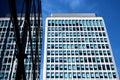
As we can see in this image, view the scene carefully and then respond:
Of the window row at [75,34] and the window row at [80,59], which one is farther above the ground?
the window row at [75,34]

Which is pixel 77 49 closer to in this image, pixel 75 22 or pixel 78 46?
pixel 78 46

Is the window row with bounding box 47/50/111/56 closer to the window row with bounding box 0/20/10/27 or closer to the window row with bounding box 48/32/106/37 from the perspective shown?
the window row with bounding box 48/32/106/37

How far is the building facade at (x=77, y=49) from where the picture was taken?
2940 inches

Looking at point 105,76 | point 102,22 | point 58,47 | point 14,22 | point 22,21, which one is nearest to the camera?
point 14,22

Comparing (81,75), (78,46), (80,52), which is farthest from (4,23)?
(78,46)

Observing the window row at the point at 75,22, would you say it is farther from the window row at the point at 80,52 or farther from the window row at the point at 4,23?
the window row at the point at 4,23

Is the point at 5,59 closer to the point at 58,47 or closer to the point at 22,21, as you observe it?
the point at 22,21

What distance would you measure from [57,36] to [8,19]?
3083 inches

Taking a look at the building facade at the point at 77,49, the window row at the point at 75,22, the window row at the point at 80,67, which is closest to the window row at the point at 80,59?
the building facade at the point at 77,49

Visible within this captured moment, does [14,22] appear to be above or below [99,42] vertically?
below

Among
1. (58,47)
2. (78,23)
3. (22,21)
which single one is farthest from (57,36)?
(22,21)

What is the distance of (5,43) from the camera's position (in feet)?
27.3

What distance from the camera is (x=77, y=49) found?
3238 inches

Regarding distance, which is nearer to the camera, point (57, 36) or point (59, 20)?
point (57, 36)
